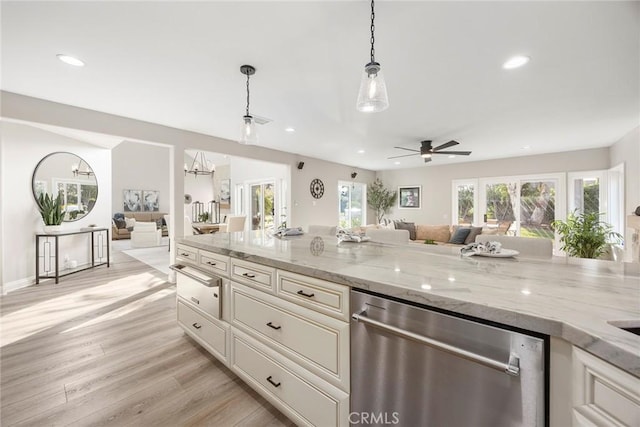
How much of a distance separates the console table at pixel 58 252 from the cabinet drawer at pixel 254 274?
3940 mm

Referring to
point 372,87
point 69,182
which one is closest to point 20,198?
point 69,182

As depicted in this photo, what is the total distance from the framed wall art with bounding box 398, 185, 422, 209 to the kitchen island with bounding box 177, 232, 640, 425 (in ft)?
20.9

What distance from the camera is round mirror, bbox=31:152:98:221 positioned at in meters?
4.26

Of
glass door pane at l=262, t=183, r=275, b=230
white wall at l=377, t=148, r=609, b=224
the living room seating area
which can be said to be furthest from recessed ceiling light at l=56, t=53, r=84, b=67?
the living room seating area

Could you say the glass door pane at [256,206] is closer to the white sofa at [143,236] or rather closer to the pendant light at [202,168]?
the pendant light at [202,168]

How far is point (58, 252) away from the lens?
429 centimetres

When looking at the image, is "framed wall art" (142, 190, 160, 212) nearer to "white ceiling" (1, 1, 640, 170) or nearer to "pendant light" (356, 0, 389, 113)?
"white ceiling" (1, 1, 640, 170)

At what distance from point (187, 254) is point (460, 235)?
5.05m

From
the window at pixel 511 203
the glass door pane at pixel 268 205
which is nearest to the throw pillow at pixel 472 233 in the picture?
the window at pixel 511 203

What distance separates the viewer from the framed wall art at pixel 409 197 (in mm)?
7926

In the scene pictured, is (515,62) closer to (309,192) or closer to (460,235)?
(460,235)

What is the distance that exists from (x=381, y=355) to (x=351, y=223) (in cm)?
729

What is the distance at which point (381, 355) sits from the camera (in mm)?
1089

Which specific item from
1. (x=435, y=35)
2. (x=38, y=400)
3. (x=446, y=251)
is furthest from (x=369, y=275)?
(x=38, y=400)
